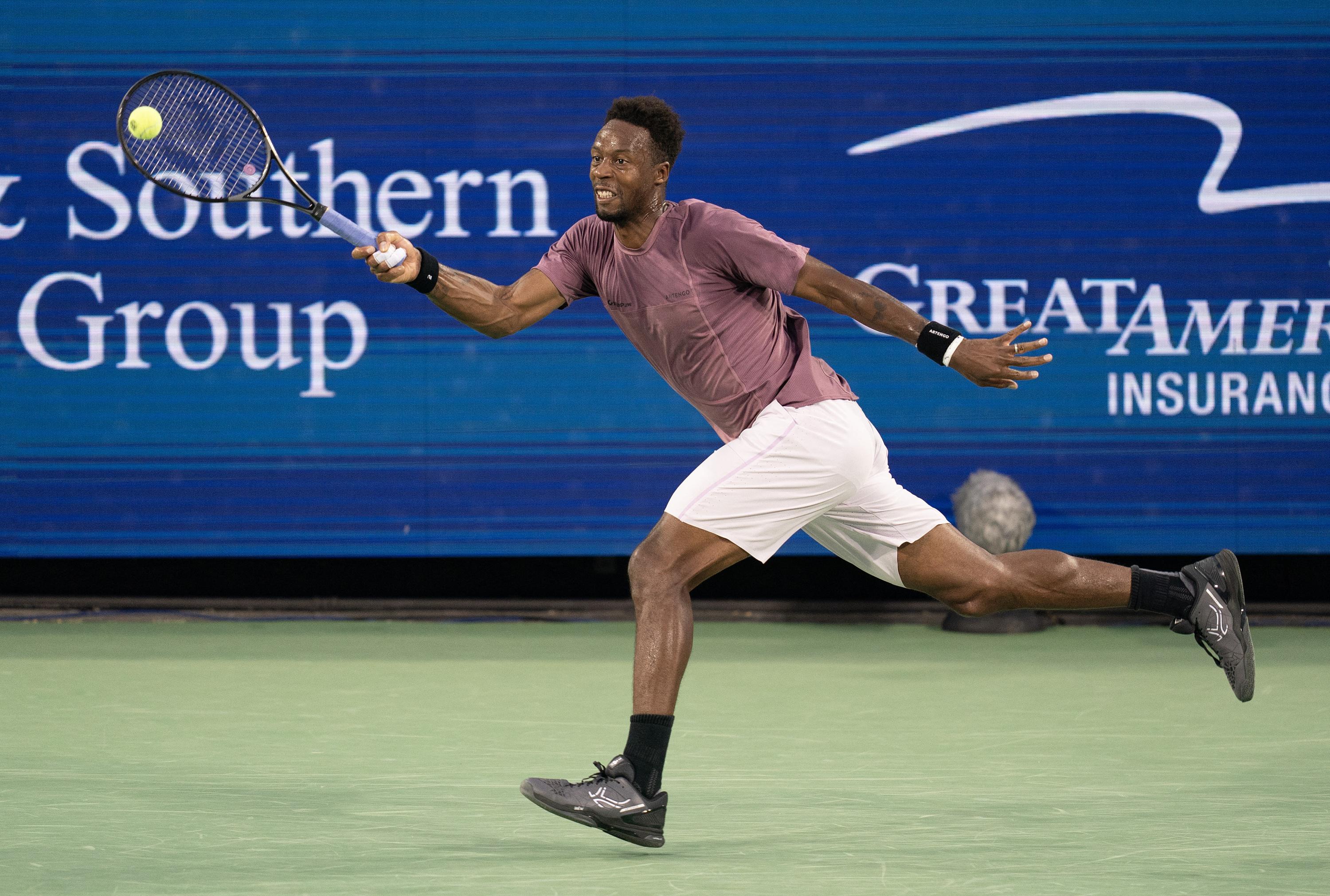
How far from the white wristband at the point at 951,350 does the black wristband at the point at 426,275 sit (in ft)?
4.38

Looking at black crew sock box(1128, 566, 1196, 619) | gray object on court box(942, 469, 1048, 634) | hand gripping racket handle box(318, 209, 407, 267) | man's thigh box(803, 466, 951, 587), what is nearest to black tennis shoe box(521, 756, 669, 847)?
man's thigh box(803, 466, 951, 587)

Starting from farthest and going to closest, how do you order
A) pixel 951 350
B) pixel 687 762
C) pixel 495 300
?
pixel 687 762
pixel 495 300
pixel 951 350

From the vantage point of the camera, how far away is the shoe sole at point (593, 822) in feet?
13.4

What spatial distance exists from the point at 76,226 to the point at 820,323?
11.6 ft

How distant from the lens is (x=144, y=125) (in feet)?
16.7

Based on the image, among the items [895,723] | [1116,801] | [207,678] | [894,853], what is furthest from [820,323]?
[894,853]

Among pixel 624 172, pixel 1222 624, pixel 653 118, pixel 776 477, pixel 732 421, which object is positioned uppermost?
pixel 653 118

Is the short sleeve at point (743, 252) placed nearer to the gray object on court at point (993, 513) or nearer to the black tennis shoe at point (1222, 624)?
the black tennis shoe at point (1222, 624)

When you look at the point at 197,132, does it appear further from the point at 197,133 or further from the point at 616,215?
the point at 616,215

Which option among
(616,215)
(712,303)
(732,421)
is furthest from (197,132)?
(732,421)

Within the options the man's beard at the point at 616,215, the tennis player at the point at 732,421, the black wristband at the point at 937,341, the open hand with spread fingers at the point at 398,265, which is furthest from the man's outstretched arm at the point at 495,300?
the black wristband at the point at 937,341

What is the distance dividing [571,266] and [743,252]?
54 centimetres

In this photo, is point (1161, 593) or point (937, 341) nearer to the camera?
point (937, 341)

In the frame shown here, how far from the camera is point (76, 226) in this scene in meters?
8.12
